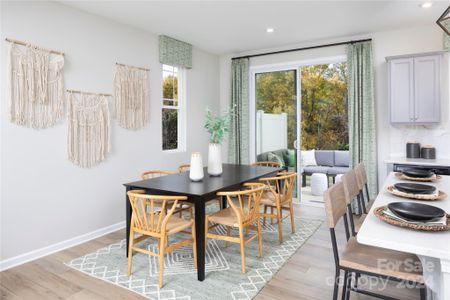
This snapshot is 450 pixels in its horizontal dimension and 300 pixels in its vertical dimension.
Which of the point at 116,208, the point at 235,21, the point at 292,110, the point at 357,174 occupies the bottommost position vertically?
the point at 116,208

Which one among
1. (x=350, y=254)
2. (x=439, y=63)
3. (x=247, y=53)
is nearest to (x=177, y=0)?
(x=247, y=53)

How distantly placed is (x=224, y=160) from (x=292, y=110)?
1623 mm

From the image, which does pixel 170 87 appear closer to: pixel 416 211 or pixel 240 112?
pixel 240 112

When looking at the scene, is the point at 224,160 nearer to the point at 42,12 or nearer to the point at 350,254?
the point at 42,12

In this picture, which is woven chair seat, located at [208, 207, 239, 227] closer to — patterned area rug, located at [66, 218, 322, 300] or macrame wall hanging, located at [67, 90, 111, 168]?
patterned area rug, located at [66, 218, 322, 300]

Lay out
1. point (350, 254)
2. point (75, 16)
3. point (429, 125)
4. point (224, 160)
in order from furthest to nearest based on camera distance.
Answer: point (224, 160)
point (429, 125)
point (75, 16)
point (350, 254)

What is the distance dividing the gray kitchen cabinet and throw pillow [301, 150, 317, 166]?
1591mm

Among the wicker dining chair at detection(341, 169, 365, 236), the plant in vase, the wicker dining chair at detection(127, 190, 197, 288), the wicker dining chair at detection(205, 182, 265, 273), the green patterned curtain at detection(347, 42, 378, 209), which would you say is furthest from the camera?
the green patterned curtain at detection(347, 42, 378, 209)

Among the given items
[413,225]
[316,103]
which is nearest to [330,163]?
[316,103]

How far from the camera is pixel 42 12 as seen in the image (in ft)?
10.1

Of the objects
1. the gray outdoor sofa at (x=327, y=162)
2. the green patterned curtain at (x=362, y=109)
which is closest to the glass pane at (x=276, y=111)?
the gray outdoor sofa at (x=327, y=162)

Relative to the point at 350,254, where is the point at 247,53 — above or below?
above

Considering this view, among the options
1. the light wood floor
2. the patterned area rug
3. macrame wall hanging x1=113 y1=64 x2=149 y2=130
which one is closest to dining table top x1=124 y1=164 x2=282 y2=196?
the patterned area rug

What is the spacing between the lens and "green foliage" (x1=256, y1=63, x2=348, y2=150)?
4902mm
